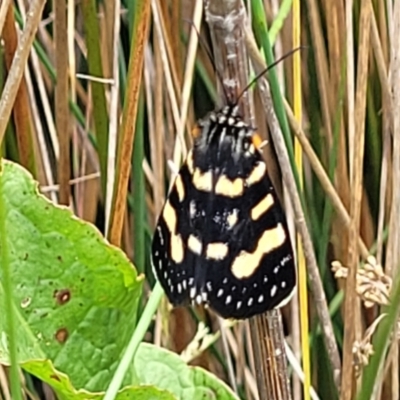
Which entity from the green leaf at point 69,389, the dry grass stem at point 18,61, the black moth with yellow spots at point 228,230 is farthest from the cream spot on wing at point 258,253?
the dry grass stem at point 18,61

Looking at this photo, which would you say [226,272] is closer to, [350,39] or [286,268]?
[286,268]

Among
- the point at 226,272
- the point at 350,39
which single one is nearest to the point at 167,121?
the point at 350,39

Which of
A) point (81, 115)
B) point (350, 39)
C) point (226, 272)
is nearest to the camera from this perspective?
point (226, 272)

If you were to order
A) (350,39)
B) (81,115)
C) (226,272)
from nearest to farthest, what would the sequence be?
(226,272), (350,39), (81,115)

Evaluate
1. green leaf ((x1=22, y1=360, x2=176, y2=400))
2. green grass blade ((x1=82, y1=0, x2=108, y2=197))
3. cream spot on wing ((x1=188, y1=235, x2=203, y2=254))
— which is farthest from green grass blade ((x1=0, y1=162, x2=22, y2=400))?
green grass blade ((x1=82, y1=0, x2=108, y2=197))

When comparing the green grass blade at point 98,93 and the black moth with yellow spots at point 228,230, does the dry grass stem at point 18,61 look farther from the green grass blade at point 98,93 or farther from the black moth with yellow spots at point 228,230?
the green grass blade at point 98,93

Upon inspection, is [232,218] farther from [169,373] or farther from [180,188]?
[169,373]

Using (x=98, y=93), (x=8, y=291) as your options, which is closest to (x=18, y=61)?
(x=8, y=291)

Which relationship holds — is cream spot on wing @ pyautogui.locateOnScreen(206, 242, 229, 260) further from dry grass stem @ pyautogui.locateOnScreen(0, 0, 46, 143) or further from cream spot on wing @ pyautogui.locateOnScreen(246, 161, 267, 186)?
dry grass stem @ pyautogui.locateOnScreen(0, 0, 46, 143)
